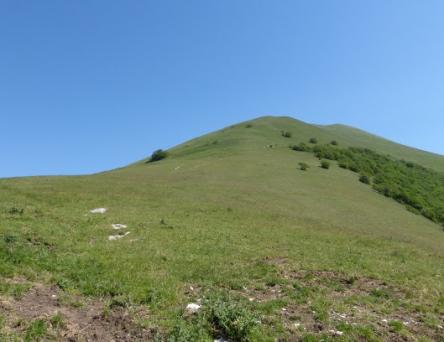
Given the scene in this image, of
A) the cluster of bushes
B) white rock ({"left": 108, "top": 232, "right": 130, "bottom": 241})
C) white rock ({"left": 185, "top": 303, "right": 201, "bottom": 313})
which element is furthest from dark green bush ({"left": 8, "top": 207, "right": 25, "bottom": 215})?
the cluster of bushes

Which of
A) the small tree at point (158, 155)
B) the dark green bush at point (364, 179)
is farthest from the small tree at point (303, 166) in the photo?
the small tree at point (158, 155)

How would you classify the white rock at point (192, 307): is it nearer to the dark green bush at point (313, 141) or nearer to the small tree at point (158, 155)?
the small tree at point (158, 155)

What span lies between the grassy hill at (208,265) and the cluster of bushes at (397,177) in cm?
1533

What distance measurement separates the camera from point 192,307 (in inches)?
437

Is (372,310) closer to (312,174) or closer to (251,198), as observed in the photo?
(251,198)

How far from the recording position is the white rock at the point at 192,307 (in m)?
10.9

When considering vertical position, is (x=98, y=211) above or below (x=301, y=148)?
below

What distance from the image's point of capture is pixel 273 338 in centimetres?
973

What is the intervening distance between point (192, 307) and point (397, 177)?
67.5 metres

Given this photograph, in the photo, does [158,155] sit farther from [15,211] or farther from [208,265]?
[208,265]

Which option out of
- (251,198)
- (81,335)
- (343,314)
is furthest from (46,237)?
(251,198)

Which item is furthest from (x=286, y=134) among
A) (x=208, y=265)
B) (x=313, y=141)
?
(x=208, y=265)

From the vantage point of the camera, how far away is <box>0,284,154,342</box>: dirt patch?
8820 mm

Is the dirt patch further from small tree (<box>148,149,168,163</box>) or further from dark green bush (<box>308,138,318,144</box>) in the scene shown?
dark green bush (<box>308,138,318,144</box>)
